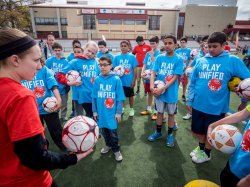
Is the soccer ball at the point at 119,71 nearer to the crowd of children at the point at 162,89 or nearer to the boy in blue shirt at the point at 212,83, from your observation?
the crowd of children at the point at 162,89

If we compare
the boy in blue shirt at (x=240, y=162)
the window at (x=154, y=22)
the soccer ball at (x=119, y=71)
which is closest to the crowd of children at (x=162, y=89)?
the boy in blue shirt at (x=240, y=162)

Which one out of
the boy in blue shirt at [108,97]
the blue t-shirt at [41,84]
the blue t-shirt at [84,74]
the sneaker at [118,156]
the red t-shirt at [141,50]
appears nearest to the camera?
the blue t-shirt at [41,84]

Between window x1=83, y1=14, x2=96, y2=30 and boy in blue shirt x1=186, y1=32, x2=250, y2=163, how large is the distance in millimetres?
44012

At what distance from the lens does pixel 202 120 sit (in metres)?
3.47

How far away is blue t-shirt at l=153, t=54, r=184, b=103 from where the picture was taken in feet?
13.0

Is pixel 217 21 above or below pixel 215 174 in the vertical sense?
above

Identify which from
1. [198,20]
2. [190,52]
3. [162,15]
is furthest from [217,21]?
[190,52]

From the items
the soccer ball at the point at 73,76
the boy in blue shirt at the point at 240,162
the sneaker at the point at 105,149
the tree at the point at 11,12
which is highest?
the tree at the point at 11,12

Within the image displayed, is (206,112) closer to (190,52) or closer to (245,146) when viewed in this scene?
(245,146)

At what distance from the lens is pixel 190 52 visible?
23.5 feet

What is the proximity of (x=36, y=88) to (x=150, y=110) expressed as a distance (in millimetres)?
3714

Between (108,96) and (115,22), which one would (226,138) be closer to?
(108,96)

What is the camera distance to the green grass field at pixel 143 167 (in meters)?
3.18

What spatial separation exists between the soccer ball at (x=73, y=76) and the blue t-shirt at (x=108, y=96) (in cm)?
68
